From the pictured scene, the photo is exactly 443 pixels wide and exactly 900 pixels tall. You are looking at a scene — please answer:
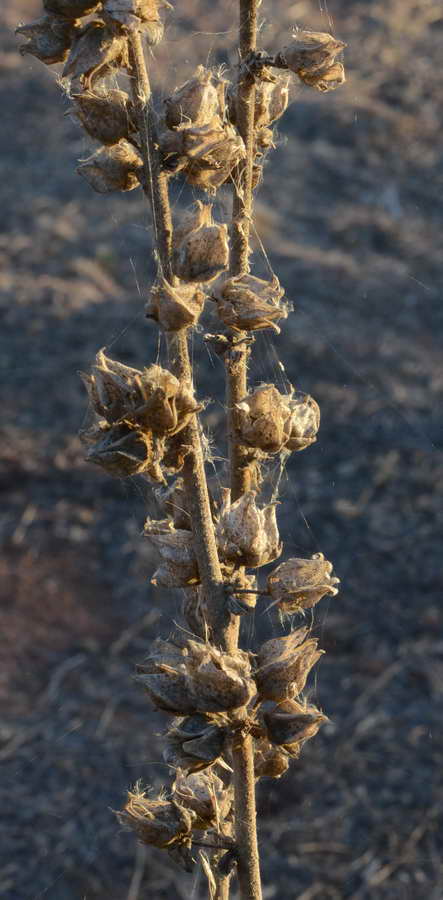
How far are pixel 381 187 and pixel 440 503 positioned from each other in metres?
3.24

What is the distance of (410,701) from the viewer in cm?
377

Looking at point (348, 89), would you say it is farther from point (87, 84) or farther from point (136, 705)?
point (87, 84)

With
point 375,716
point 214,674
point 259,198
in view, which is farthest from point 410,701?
point 259,198

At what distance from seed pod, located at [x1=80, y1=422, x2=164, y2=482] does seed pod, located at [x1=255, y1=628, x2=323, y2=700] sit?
0.34 metres

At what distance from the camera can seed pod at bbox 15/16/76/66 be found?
46.4 inches

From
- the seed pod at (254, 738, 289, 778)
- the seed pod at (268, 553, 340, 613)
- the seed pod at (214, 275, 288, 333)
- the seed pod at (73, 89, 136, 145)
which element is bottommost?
the seed pod at (254, 738, 289, 778)

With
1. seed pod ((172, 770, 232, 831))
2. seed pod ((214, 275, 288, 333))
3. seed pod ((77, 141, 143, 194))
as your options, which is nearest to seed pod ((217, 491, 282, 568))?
seed pod ((214, 275, 288, 333))

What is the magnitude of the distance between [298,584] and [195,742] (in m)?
0.26

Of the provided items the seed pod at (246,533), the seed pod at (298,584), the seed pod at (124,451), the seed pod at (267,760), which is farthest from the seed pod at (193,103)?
the seed pod at (267,760)

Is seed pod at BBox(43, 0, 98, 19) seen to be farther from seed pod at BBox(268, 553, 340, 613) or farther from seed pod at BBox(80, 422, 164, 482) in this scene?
seed pod at BBox(268, 553, 340, 613)

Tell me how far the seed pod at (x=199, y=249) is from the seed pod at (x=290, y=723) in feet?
2.02

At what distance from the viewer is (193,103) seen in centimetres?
120

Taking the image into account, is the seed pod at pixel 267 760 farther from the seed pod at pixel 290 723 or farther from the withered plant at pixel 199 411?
the seed pod at pixel 290 723

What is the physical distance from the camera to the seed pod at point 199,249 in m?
1.21
